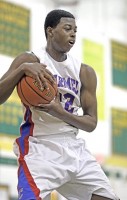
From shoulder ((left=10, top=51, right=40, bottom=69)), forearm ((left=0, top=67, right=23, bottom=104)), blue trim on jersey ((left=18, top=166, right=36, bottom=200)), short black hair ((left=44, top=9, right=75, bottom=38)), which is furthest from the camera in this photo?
short black hair ((left=44, top=9, right=75, bottom=38))

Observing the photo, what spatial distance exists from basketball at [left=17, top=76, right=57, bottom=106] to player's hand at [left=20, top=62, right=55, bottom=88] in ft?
0.08

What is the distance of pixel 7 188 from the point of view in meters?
7.36

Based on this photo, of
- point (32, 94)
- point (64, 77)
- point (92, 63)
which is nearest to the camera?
point (32, 94)

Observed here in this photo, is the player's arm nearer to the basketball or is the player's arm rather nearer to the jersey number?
the basketball

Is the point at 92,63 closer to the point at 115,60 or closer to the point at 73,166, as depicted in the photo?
the point at 115,60

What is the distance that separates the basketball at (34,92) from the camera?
147 inches

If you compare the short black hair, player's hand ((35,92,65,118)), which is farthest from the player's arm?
the short black hair

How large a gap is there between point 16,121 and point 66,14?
366cm

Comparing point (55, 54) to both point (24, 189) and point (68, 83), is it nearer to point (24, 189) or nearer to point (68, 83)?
point (68, 83)

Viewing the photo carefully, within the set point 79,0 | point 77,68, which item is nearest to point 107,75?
point 79,0

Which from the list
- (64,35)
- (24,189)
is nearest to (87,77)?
(64,35)

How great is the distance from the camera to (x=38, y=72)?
146 inches

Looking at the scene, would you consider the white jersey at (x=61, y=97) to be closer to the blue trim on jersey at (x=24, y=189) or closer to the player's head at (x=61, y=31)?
the player's head at (x=61, y=31)

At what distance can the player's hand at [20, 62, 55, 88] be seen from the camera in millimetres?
3715
